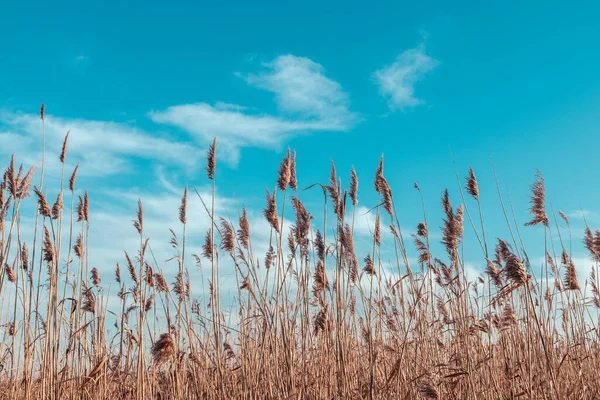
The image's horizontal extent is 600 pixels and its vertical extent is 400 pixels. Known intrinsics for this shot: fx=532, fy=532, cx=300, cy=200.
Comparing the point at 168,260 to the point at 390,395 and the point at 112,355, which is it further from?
the point at 390,395

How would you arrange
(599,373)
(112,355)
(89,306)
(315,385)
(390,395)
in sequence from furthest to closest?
(112,355) < (89,306) < (599,373) < (315,385) < (390,395)

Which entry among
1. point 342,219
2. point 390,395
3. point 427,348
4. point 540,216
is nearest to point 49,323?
point 342,219

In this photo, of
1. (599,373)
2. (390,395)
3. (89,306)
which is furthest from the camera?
(89,306)

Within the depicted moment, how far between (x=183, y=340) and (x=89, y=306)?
4.04 ft

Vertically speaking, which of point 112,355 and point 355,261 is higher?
point 355,261

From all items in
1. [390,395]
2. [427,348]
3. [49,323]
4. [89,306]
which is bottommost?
[390,395]

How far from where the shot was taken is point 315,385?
429 centimetres

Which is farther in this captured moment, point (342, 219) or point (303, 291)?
point (303, 291)

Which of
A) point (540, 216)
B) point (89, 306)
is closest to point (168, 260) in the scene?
point (89, 306)

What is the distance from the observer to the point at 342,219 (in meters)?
4.11

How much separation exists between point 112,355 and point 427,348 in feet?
11.5

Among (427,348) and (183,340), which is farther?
(183,340)

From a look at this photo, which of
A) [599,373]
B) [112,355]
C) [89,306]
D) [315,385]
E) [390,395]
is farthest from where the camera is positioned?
[112,355]

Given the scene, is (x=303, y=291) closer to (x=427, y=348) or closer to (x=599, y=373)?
(x=427, y=348)
